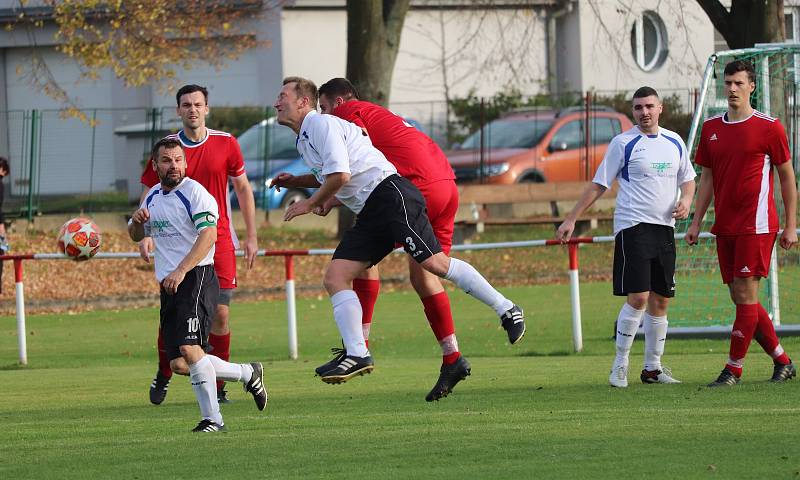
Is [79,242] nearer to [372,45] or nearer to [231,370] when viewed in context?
[231,370]

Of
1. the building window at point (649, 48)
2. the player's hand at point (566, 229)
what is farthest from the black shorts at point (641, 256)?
the building window at point (649, 48)

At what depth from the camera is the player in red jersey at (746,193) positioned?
9797 millimetres

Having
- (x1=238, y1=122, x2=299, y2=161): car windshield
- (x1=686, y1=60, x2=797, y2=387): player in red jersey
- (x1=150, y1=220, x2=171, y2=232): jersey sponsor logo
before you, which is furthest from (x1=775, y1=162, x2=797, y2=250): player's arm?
(x1=238, y1=122, x2=299, y2=161): car windshield

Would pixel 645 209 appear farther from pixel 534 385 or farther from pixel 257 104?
pixel 257 104

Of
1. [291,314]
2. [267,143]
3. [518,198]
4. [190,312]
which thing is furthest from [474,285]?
[267,143]

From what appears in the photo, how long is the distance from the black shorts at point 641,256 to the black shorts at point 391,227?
5.50 ft

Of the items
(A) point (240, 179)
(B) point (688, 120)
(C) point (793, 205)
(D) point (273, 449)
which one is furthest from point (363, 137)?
(B) point (688, 120)

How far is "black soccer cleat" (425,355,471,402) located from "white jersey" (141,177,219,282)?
69.8 inches

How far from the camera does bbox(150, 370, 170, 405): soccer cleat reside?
33.6 ft

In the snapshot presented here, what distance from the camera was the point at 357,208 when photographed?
916 cm

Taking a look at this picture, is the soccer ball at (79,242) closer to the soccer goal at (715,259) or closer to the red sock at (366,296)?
the red sock at (366,296)

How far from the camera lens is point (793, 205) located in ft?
32.2

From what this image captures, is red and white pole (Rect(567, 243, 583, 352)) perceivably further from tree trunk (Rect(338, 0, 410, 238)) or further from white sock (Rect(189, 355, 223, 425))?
tree trunk (Rect(338, 0, 410, 238))

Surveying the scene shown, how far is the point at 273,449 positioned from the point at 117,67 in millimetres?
19242
